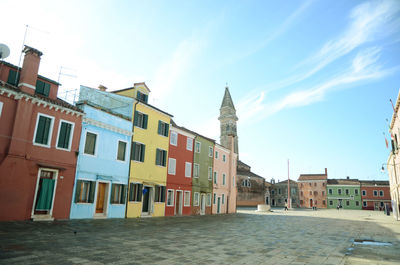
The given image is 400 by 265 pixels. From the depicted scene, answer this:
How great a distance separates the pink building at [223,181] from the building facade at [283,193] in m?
50.7

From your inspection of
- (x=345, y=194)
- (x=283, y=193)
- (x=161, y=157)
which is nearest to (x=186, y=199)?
(x=161, y=157)

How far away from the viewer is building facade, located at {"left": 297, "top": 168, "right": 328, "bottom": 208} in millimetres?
82750

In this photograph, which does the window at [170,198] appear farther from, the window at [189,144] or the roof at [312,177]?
the roof at [312,177]

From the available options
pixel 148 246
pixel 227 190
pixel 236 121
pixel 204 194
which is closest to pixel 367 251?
pixel 148 246

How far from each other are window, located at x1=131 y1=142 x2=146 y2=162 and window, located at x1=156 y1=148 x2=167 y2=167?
231 cm

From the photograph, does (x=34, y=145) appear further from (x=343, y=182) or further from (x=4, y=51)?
(x=343, y=182)

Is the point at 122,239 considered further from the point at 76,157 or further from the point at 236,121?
the point at 236,121

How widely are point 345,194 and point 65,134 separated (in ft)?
278

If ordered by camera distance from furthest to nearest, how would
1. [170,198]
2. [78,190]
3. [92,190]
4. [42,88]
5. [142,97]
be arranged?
1. [170,198]
2. [142,97]
3. [92,190]
4. [78,190]
5. [42,88]

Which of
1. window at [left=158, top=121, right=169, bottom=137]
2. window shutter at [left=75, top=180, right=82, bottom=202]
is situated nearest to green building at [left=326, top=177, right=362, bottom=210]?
window at [left=158, top=121, right=169, bottom=137]

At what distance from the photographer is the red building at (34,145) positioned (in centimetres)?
1473

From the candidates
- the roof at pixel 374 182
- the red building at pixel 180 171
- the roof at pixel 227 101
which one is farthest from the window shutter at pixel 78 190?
the roof at pixel 374 182

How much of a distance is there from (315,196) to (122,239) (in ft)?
274

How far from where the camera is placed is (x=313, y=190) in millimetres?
83750
